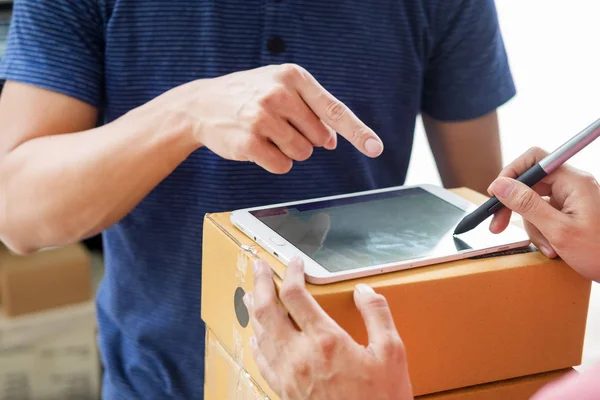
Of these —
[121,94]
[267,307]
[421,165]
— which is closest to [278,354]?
[267,307]

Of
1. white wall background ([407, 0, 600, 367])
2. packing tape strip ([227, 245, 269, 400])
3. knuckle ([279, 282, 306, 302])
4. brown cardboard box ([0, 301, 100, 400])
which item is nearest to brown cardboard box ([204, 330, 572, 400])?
packing tape strip ([227, 245, 269, 400])

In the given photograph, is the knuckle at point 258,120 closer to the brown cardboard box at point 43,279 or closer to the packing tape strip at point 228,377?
the packing tape strip at point 228,377

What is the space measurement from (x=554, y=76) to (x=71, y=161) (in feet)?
4.21

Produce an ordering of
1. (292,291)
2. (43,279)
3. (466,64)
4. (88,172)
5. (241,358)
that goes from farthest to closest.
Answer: (43,279), (466,64), (88,172), (241,358), (292,291)

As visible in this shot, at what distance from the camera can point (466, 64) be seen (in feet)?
2.94

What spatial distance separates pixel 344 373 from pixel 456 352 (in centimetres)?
11

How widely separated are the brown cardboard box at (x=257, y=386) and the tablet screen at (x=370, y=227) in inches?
4.7

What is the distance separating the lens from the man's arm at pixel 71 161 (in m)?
0.69

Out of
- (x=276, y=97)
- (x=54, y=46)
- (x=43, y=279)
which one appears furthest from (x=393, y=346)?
(x=43, y=279)

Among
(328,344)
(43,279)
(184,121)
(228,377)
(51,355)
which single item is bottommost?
(51,355)

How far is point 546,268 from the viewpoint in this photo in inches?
22.0

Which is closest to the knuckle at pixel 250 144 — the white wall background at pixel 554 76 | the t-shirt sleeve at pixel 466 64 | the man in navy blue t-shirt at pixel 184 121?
the man in navy blue t-shirt at pixel 184 121

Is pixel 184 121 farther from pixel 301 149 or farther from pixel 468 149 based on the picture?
pixel 468 149

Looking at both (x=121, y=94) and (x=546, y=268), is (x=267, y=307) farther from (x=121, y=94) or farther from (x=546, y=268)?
(x=121, y=94)
